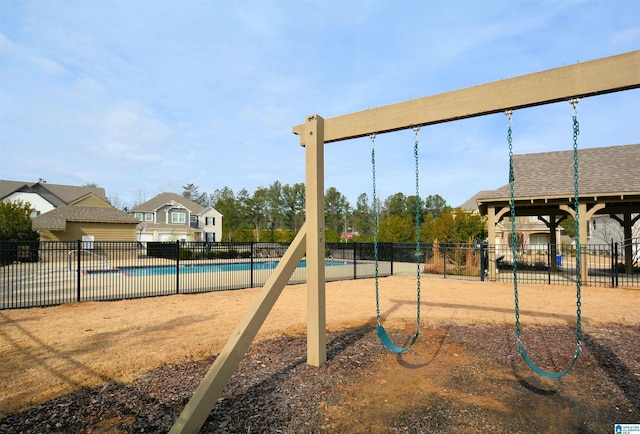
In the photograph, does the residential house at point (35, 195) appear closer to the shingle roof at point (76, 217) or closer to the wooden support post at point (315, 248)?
the shingle roof at point (76, 217)

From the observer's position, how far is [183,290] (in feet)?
36.4

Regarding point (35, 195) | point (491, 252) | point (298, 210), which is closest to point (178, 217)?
point (35, 195)

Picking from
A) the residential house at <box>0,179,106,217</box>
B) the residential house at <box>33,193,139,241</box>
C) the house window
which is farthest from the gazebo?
the residential house at <box>0,179,106,217</box>

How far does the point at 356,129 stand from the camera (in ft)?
13.6

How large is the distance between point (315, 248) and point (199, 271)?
428 inches

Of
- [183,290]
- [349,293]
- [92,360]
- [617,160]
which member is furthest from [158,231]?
[617,160]

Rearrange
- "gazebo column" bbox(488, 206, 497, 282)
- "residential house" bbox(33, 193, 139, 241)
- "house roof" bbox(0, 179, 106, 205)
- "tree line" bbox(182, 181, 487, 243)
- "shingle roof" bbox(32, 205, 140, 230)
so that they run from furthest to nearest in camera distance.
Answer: "tree line" bbox(182, 181, 487, 243)
"house roof" bbox(0, 179, 106, 205)
"residential house" bbox(33, 193, 139, 241)
"shingle roof" bbox(32, 205, 140, 230)
"gazebo column" bbox(488, 206, 497, 282)

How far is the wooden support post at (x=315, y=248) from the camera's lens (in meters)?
4.11

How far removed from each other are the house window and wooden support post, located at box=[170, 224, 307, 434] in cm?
4096

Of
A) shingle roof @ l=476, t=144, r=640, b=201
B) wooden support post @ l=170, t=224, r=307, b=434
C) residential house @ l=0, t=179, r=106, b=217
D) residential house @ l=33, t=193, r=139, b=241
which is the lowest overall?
wooden support post @ l=170, t=224, r=307, b=434

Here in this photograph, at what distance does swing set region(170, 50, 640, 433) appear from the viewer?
285cm

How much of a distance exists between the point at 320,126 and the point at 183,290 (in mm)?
8865

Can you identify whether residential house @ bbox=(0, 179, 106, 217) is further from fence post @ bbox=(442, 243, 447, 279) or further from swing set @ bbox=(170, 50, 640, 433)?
swing set @ bbox=(170, 50, 640, 433)

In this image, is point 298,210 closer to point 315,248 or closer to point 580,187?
point 580,187
